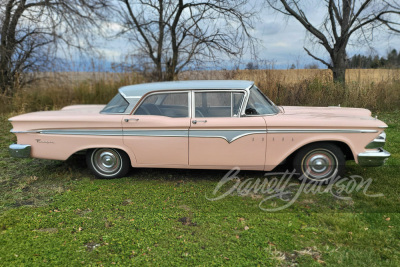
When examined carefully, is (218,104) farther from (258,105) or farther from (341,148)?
(341,148)

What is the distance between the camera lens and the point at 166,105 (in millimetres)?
4184

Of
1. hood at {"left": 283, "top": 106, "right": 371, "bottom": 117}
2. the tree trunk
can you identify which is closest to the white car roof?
hood at {"left": 283, "top": 106, "right": 371, "bottom": 117}

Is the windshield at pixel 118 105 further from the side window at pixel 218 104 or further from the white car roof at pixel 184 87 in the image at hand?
the side window at pixel 218 104

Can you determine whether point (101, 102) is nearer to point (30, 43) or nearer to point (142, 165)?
point (30, 43)

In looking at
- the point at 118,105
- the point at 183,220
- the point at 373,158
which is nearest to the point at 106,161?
the point at 118,105

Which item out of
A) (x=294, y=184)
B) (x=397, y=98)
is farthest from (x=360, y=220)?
(x=397, y=98)

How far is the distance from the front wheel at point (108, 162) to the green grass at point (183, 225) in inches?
5.9

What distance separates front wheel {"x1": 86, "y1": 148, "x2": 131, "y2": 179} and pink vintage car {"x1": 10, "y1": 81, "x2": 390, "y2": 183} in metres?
0.01

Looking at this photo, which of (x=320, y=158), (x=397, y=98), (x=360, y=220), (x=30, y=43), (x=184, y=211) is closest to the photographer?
(x=360, y=220)

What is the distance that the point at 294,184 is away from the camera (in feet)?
13.4

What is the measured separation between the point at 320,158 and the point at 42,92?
9.81m

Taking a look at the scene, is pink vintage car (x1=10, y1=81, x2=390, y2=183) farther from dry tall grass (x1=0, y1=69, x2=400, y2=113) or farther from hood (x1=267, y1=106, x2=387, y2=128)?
dry tall grass (x1=0, y1=69, x2=400, y2=113)

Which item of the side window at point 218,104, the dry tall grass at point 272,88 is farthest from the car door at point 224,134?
the dry tall grass at point 272,88

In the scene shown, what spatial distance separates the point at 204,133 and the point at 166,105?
0.74 meters
